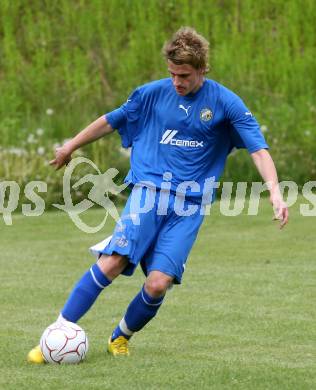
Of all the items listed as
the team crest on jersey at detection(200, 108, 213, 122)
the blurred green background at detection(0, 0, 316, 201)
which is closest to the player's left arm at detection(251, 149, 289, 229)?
the team crest on jersey at detection(200, 108, 213, 122)

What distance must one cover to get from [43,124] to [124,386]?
11.8 meters

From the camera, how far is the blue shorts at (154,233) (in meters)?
6.46

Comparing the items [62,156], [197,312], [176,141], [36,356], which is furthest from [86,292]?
[197,312]

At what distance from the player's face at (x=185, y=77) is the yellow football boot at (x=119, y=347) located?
4.88 feet

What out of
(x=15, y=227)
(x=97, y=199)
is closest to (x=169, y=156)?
(x=15, y=227)

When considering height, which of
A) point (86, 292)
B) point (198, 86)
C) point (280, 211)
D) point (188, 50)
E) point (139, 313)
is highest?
point (188, 50)

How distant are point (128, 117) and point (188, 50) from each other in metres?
0.65

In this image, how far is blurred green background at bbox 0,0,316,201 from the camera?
1738 cm

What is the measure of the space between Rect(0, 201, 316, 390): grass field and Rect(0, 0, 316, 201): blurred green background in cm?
361

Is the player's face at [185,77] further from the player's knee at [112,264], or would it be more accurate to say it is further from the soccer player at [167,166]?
the player's knee at [112,264]

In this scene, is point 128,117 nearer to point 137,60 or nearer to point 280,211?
point 280,211

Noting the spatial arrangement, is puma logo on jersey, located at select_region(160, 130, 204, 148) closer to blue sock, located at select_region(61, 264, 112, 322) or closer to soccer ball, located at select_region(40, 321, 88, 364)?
blue sock, located at select_region(61, 264, 112, 322)

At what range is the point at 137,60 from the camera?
18.9 m

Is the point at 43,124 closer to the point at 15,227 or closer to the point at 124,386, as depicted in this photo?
the point at 15,227
